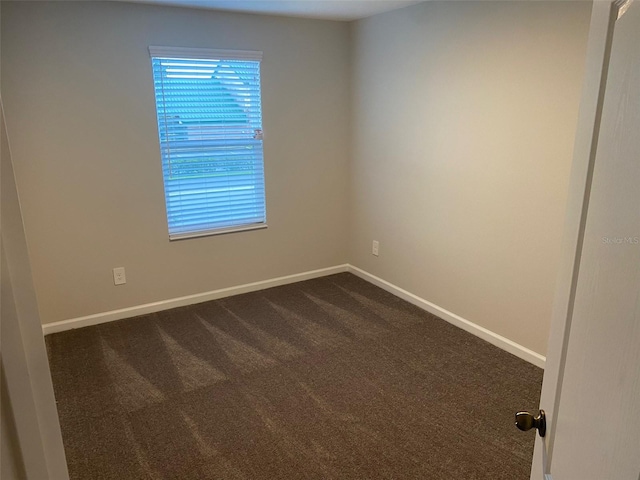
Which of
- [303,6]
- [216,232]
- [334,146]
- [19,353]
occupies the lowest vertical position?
[216,232]

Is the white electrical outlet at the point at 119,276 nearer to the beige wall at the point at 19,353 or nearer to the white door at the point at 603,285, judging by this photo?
the beige wall at the point at 19,353

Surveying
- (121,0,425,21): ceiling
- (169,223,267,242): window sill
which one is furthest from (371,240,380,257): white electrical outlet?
(121,0,425,21): ceiling

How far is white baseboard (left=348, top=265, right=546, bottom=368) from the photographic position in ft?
9.07

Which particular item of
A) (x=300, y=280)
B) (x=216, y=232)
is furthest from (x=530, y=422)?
(x=300, y=280)

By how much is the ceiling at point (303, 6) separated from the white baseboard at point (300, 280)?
2.13m

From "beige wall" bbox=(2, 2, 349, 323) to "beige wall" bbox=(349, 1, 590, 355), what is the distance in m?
A: 0.44

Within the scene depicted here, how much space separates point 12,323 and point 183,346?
256cm

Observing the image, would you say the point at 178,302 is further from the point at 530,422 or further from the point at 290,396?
the point at 530,422

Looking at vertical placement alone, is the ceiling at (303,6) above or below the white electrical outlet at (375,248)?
above

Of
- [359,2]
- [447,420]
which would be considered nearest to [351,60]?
[359,2]

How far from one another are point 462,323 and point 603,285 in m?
2.60

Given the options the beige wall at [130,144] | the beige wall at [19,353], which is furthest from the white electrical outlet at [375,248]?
the beige wall at [19,353]

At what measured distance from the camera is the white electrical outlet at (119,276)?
3324mm

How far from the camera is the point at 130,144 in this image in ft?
10.4
